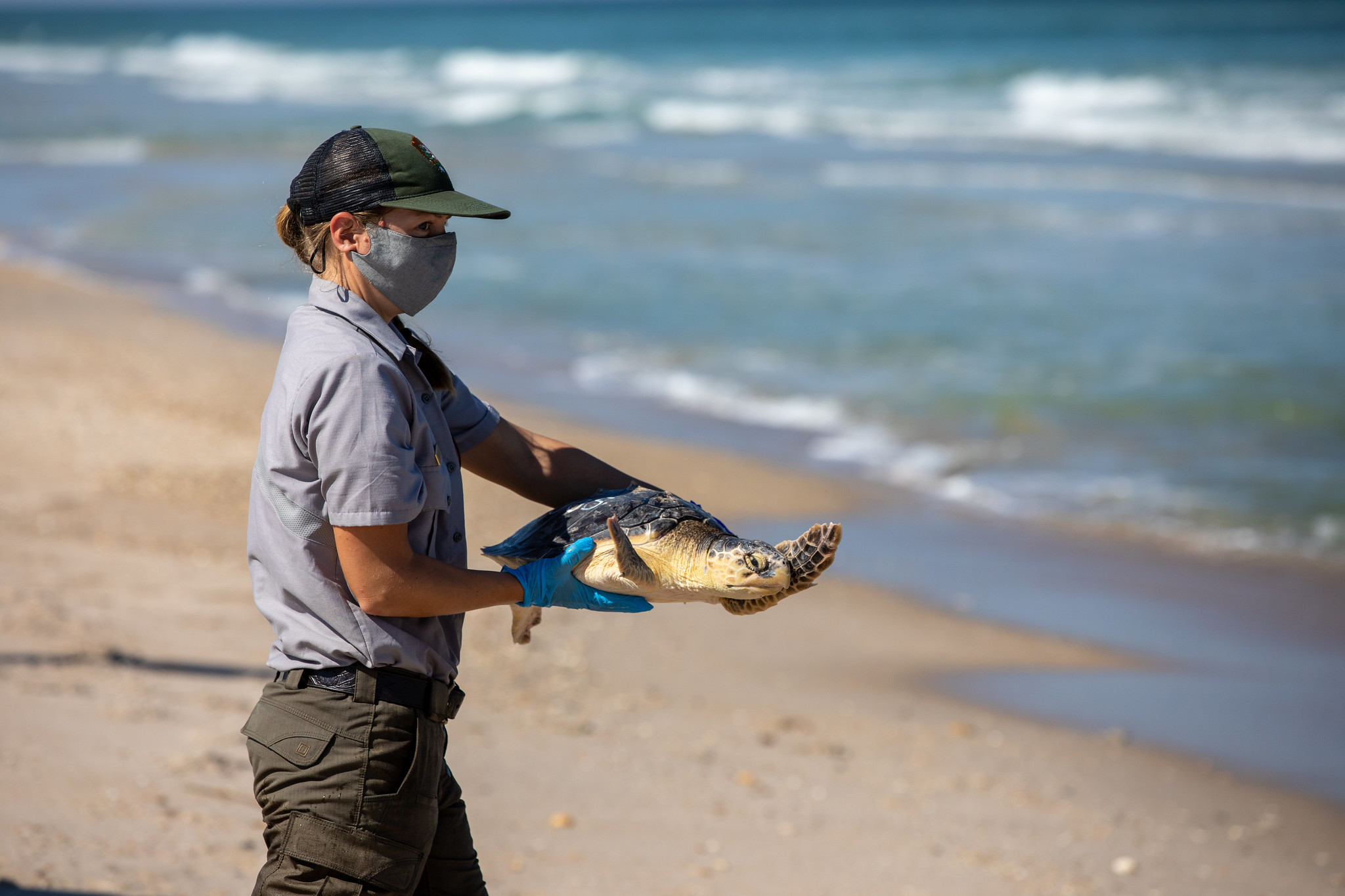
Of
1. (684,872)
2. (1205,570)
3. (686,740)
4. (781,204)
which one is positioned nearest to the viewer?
(684,872)

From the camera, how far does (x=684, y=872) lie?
14.4 ft

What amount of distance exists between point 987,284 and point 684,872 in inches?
469

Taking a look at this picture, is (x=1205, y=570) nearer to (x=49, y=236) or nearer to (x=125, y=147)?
(x=49, y=236)

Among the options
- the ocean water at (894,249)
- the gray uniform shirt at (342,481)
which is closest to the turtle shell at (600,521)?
the gray uniform shirt at (342,481)

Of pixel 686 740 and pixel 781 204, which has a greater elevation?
pixel 781 204

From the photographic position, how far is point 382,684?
7.62ft

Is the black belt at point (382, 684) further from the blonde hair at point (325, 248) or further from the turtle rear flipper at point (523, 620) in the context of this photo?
the blonde hair at point (325, 248)

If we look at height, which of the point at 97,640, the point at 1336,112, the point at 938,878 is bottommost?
the point at 938,878

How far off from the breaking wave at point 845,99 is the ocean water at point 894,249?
0.78 ft

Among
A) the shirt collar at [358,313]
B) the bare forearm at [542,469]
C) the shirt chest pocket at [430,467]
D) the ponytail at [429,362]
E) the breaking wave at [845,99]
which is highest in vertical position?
the breaking wave at [845,99]

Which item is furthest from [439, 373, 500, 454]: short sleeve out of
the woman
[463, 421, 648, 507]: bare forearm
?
the woman

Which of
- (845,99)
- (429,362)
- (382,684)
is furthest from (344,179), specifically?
(845,99)

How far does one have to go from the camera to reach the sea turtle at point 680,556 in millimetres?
2475

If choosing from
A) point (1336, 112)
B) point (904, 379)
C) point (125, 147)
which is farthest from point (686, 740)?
point (1336, 112)
